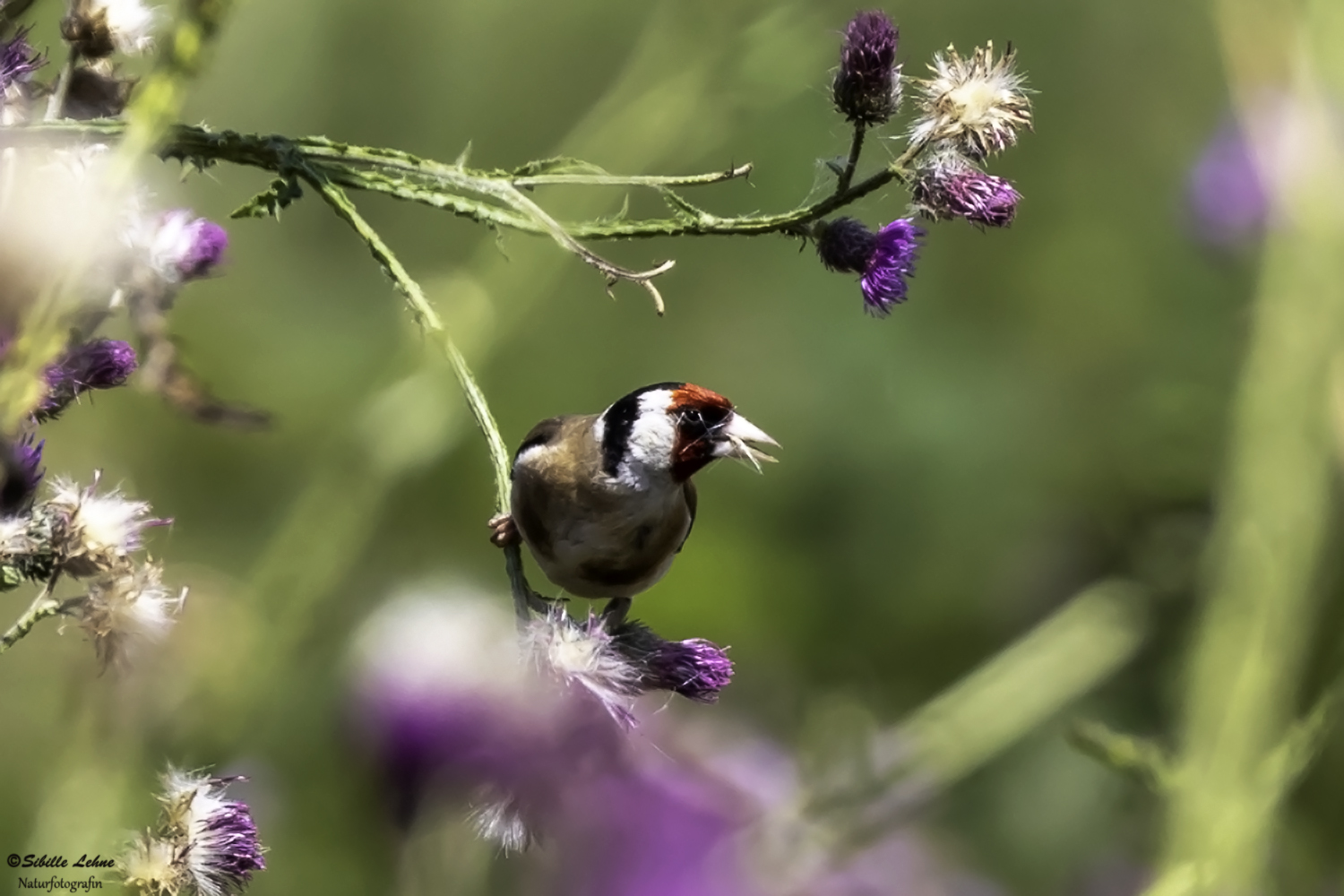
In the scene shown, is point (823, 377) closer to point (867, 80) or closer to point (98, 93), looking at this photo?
point (867, 80)

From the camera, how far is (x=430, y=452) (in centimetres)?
34

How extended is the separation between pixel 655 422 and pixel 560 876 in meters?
0.90

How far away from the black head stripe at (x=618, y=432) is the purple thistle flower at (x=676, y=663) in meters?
0.27

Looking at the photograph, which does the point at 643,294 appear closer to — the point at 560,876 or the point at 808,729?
the point at 808,729

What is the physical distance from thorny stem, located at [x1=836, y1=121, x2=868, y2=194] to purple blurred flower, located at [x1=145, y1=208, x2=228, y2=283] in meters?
0.46

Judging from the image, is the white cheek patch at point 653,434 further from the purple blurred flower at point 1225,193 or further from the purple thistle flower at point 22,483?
the purple blurred flower at point 1225,193

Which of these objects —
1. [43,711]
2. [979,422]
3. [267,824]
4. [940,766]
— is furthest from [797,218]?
[979,422]

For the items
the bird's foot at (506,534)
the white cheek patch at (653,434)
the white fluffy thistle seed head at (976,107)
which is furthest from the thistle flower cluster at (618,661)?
the white fluffy thistle seed head at (976,107)

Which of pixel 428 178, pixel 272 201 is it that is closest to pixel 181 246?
pixel 272 201

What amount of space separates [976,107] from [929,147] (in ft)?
0.15

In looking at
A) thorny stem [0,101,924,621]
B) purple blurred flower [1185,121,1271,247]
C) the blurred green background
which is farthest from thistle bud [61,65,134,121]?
purple blurred flower [1185,121,1271,247]

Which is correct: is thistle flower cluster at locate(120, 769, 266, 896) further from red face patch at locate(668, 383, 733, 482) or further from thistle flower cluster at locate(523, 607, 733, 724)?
red face patch at locate(668, 383, 733, 482)

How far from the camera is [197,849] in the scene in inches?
29.4

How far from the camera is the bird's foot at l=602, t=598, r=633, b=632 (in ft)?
3.79
